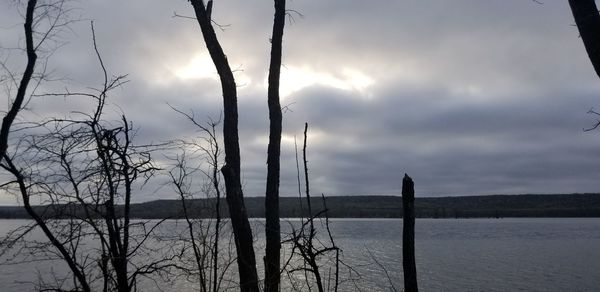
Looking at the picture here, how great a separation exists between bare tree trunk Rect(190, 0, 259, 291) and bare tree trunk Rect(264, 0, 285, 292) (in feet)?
1.05

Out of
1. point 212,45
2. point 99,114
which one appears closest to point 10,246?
point 99,114

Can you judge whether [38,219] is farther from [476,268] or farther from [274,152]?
[476,268]

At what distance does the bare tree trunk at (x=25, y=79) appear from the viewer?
8.22 metres

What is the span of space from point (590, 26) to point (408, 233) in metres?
3.05

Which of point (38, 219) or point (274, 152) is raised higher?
point (274, 152)

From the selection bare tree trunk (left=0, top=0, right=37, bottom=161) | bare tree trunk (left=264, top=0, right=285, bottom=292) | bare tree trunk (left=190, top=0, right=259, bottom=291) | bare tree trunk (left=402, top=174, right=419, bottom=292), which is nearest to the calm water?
bare tree trunk (left=264, top=0, right=285, bottom=292)

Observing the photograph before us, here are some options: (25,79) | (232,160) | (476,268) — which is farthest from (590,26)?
(476,268)

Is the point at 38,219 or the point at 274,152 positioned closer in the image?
the point at 38,219

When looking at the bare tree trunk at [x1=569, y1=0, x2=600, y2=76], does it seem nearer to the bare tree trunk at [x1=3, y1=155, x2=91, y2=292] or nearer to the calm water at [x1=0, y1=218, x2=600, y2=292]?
the bare tree trunk at [x1=3, y1=155, x2=91, y2=292]

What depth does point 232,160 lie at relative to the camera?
27.3 feet

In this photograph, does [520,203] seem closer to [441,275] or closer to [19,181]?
[441,275]

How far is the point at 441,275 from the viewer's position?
27.8 metres

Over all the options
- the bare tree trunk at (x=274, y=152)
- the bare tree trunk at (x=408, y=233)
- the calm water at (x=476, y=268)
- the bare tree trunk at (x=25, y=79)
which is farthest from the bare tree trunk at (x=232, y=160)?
the calm water at (x=476, y=268)

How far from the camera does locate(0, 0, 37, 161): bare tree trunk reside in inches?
324
